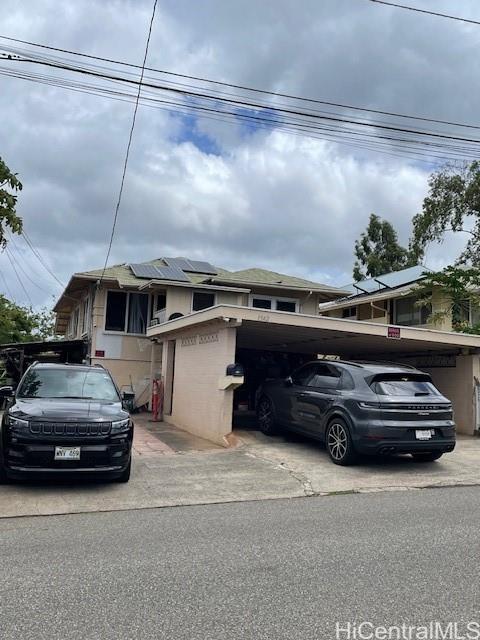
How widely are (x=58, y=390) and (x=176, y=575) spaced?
4.83 meters

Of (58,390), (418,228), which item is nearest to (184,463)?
(58,390)

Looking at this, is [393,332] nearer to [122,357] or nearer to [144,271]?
[122,357]

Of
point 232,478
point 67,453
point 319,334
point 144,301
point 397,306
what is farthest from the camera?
point 397,306

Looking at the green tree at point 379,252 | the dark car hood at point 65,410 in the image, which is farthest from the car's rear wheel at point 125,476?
the green tree at point 379,252

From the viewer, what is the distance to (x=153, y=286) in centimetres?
1797

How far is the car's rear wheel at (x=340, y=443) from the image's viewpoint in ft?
29.6

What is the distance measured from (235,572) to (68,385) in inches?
202

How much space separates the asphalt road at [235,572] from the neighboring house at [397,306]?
15.0m

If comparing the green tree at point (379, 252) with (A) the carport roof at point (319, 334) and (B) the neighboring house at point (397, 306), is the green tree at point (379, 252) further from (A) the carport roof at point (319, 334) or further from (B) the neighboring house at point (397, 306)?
(A) the carport roof at point (319, 334)

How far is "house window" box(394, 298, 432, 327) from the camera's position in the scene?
886 inches

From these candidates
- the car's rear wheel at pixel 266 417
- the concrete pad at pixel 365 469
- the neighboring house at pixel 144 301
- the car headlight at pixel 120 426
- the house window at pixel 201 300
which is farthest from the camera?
the house window at pixel 201 300

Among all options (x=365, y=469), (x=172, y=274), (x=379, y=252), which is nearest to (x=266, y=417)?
(x=365, y=469)

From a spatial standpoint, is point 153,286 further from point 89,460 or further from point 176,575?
point 176,575

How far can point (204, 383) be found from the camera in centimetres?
1265
